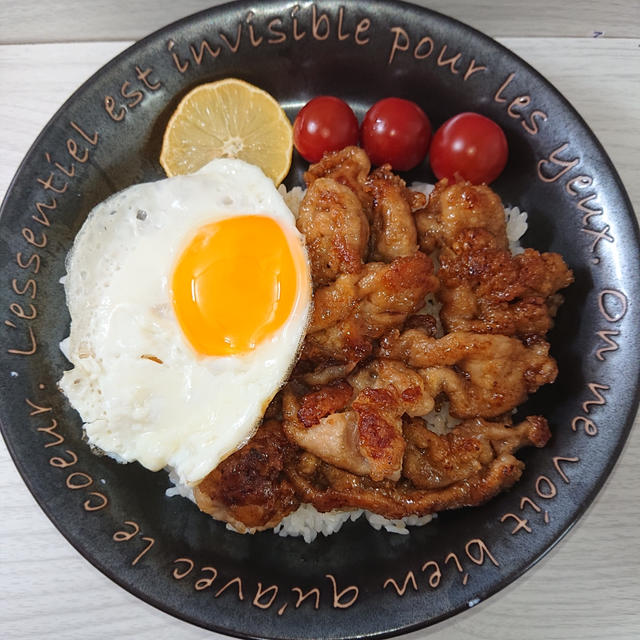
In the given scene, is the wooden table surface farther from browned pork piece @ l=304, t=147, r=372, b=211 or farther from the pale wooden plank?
browned pork piece @ l=304, t=147, r=372, b=211

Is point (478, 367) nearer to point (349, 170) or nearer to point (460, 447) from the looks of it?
point (460, 447)

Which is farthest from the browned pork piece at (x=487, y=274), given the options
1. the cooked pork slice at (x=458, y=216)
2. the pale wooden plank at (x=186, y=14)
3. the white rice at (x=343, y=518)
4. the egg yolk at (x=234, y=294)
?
the pale wooden plank at (x=186, y=14)

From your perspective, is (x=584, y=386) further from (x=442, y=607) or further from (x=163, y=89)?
(x=163, y=89)

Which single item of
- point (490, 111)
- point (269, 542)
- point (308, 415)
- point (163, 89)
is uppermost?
point (490, 111)

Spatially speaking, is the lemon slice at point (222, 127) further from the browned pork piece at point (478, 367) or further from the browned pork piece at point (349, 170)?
the browned pork piece at point (478, 367)

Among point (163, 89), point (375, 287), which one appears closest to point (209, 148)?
point (163, 89)

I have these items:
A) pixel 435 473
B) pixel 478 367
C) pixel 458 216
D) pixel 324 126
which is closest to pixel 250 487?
pixel 435 473
